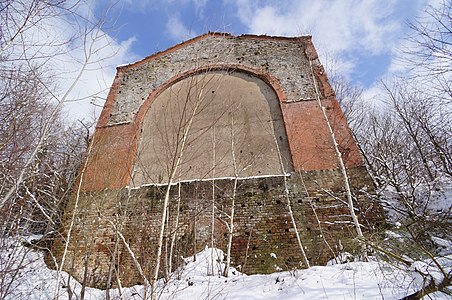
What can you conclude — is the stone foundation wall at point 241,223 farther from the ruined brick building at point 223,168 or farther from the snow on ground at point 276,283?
the snow on ground at point 276,283

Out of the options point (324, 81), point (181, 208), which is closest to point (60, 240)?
point (181, 208)

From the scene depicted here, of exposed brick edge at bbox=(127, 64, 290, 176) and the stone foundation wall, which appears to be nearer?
the stone foundation wall

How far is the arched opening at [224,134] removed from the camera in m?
8.38

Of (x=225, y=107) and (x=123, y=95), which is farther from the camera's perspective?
(x=123, y=95)

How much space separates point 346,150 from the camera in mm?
7910

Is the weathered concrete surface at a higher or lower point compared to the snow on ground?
higher

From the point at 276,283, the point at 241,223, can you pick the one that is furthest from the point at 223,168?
the point at 276,283

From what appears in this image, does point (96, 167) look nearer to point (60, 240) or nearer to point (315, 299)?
point (60, 240)

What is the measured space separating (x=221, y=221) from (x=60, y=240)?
418 centimetres

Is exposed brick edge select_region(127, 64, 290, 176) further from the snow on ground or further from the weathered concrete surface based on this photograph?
the snow on ground

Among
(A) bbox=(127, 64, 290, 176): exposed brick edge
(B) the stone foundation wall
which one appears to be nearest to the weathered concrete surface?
(A) bbox=(127, 64, 290, 176): exposed brick edge

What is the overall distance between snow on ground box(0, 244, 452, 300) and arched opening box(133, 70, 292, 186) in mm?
2666

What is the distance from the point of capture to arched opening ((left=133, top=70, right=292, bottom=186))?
8383 mm

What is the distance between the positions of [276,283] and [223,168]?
13.6 feet
